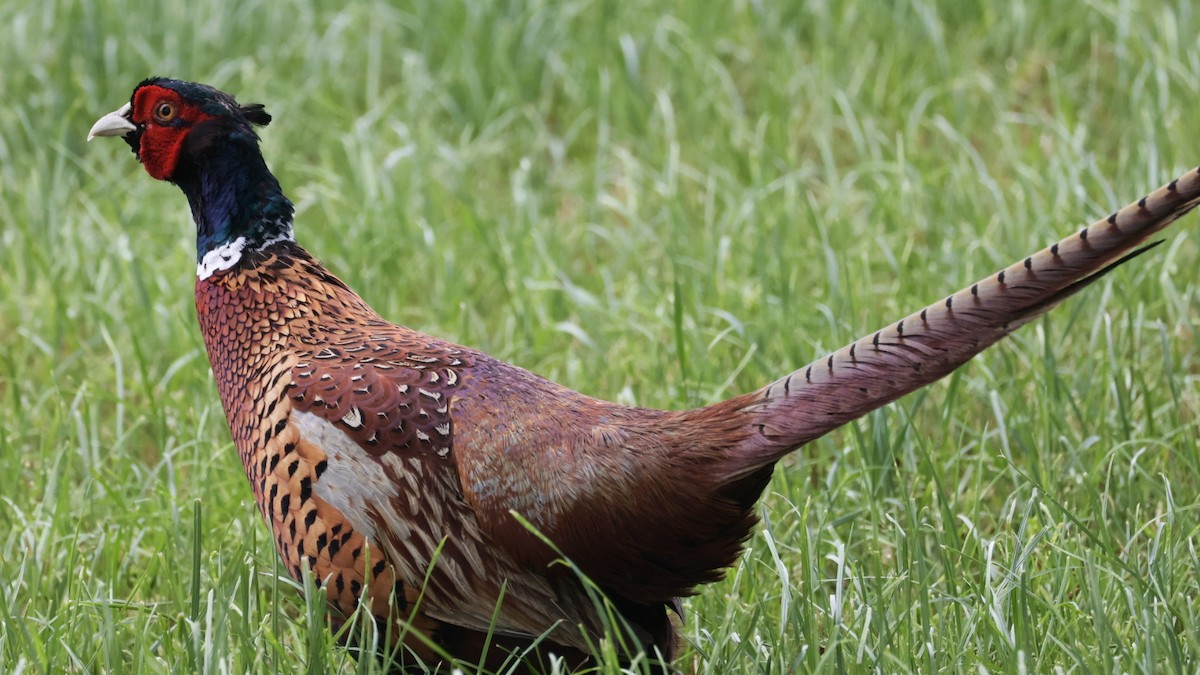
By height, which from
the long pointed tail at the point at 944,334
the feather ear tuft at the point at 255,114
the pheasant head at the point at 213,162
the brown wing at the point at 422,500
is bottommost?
the brown wing at the point at 422,500

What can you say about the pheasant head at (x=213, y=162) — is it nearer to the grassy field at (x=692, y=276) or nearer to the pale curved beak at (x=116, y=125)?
the pale curved beak at (x=116, y=125)

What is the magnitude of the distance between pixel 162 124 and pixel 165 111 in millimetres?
29

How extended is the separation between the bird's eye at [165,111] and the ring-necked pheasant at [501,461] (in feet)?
1.48

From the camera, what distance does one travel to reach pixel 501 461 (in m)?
2.72

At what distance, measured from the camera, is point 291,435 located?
284 centimetres

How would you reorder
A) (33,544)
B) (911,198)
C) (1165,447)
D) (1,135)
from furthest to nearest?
(1,135) < (911,198) < (1165,447) < (33,544)

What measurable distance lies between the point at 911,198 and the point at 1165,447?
1669 millimetres

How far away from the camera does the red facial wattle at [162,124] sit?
10.5 feet

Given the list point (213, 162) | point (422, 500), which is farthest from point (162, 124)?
point (422, 500)

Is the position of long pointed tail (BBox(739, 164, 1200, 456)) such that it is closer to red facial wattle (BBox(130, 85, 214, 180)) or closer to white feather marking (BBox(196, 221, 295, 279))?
white feather marking (BBox(196, 221, 295, 279))

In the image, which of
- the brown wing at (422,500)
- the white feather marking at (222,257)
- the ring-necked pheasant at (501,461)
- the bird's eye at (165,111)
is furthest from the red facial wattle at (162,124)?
the brown wing at (422,500)

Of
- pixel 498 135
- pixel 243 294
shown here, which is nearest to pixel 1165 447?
pixel 243 294

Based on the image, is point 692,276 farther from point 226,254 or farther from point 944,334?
point 944,334

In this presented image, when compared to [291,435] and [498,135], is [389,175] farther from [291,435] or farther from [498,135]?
[291,435]
